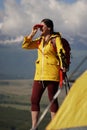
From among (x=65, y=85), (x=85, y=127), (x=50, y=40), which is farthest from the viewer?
(x=50, y=40)

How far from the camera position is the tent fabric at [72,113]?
8312mm

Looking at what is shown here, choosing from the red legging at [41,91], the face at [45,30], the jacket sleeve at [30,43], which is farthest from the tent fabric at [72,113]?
the jacket sleeve at [30,43]

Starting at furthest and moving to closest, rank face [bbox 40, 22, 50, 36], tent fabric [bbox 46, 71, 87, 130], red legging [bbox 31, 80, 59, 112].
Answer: face [bbox 40, 22, 50, 36]
red legging [bbox 31, 80, 59, 112]
tent fabric [bbox 46, 71, 87, 130]

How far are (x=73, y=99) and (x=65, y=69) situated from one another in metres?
2.63

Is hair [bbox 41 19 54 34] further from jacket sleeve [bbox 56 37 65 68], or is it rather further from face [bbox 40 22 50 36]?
jacket sleeve [bbox 56 37 65 68]

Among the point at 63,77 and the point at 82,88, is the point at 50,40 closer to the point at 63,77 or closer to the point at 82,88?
the point at 63,77

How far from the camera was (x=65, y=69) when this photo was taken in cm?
1107

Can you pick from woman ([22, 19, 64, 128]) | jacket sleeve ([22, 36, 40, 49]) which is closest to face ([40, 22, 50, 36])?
woman ([22, 19, 64, 128])

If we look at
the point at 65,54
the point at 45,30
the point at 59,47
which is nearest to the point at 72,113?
the point at 65,54

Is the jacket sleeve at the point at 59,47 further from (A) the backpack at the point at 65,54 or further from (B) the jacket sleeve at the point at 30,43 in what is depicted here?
(B) the jacket sleeve at the point at 30,43

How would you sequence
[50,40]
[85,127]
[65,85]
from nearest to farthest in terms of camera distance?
[85,127], [65,85], [50,40]

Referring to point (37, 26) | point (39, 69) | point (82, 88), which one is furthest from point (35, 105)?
point (82, 88)

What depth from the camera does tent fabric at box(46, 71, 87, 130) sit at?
8312mm

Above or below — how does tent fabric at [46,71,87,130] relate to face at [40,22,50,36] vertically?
below
